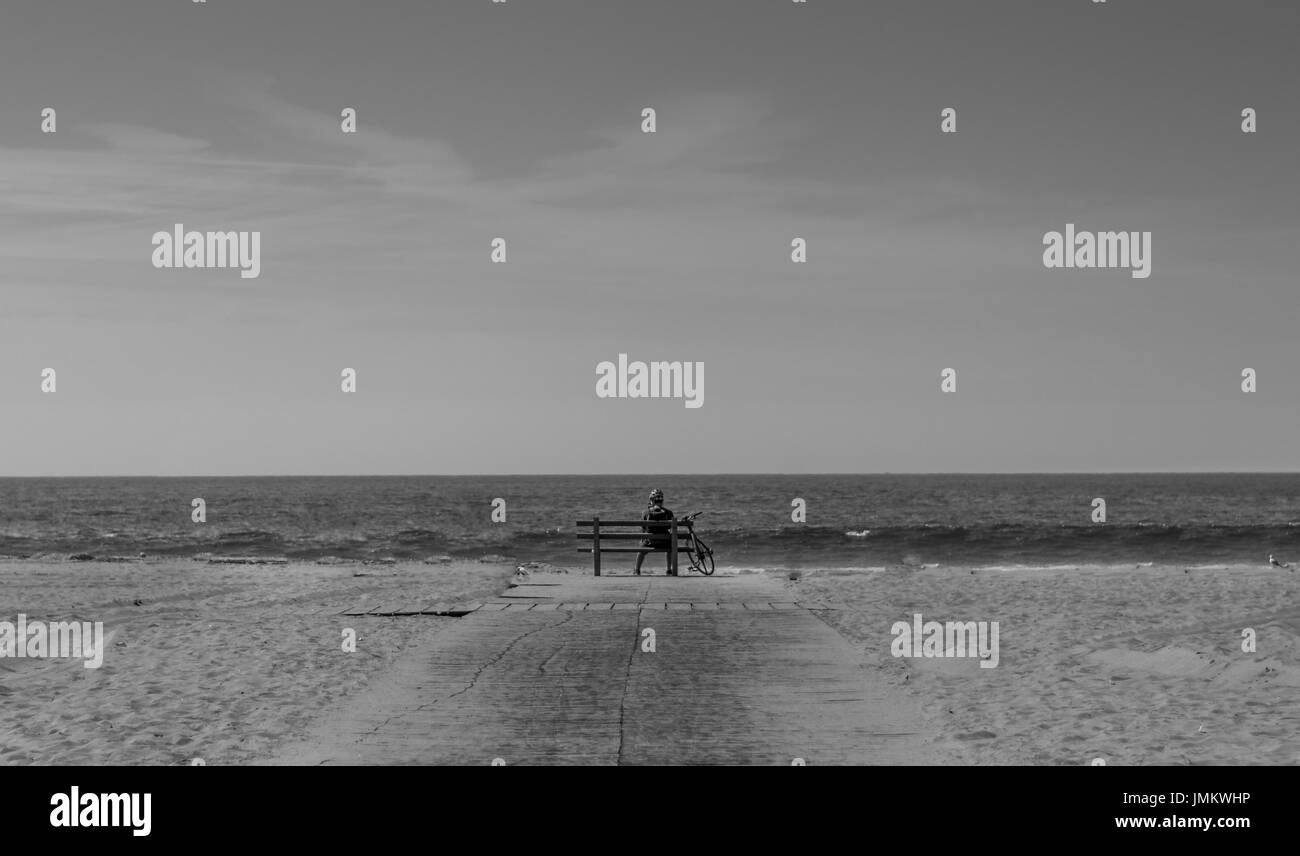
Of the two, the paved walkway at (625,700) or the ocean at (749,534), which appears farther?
the ocean at (749,534)

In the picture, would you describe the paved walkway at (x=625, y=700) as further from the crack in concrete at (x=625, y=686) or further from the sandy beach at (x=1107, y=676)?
the sandy beach at (x=1107, y=676)

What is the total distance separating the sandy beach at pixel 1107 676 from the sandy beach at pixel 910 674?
0.03 m

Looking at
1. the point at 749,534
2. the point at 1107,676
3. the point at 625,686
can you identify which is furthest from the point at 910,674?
the point at 749,534

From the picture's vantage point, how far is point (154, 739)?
798cm

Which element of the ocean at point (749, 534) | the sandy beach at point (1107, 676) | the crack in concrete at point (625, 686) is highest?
the crack in concrete at point (625, 686)

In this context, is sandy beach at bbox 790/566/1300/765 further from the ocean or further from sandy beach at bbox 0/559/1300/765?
the ocean

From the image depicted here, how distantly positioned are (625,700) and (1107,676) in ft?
15.8

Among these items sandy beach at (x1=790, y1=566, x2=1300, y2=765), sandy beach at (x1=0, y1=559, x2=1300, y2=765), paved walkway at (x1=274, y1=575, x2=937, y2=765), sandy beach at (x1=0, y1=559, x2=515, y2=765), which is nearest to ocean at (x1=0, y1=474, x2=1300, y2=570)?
sandy beach at (x1=0, y1=559, x2=515, y2=765)

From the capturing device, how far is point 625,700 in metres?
9.12

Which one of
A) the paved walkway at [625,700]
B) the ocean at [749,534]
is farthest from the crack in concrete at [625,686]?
the ocean at [749,534]

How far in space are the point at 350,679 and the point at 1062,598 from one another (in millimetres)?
13223

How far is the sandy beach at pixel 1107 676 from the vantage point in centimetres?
773
